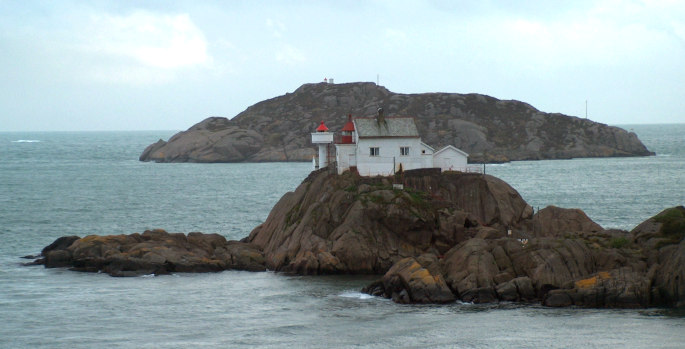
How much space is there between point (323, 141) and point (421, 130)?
88.4m

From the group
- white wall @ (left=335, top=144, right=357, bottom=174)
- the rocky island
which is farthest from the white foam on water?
white wall @ (left=335, top=144, right=357, bottom=174)

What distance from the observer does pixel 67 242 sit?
53375 mm

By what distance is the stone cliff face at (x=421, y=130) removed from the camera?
145000 millimetres

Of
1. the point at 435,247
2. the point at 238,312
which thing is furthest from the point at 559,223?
the point at 238,312

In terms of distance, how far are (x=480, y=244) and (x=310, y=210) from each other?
11.9 metres

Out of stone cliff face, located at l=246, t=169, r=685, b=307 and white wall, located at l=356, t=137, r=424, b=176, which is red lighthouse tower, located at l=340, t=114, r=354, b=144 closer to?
white wall, located at l=356, t=137, r=424, b=176

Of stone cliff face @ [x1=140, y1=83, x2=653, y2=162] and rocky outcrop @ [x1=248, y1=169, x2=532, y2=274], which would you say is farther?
stone cliff face @ [x1=140, y1=83, x2=653, y2=162]

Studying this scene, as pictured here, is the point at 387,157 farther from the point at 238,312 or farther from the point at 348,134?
the point at 238,312

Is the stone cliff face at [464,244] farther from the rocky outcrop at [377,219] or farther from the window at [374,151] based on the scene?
the window at [374,151]

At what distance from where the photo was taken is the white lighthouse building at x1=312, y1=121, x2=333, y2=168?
58656mm

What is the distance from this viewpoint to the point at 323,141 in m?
58.6

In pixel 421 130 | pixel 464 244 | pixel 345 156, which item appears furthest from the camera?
pixel 421 130

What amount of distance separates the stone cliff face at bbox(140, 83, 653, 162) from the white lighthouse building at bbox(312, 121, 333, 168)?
80454mm

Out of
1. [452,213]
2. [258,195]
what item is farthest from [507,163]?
[452,213]
